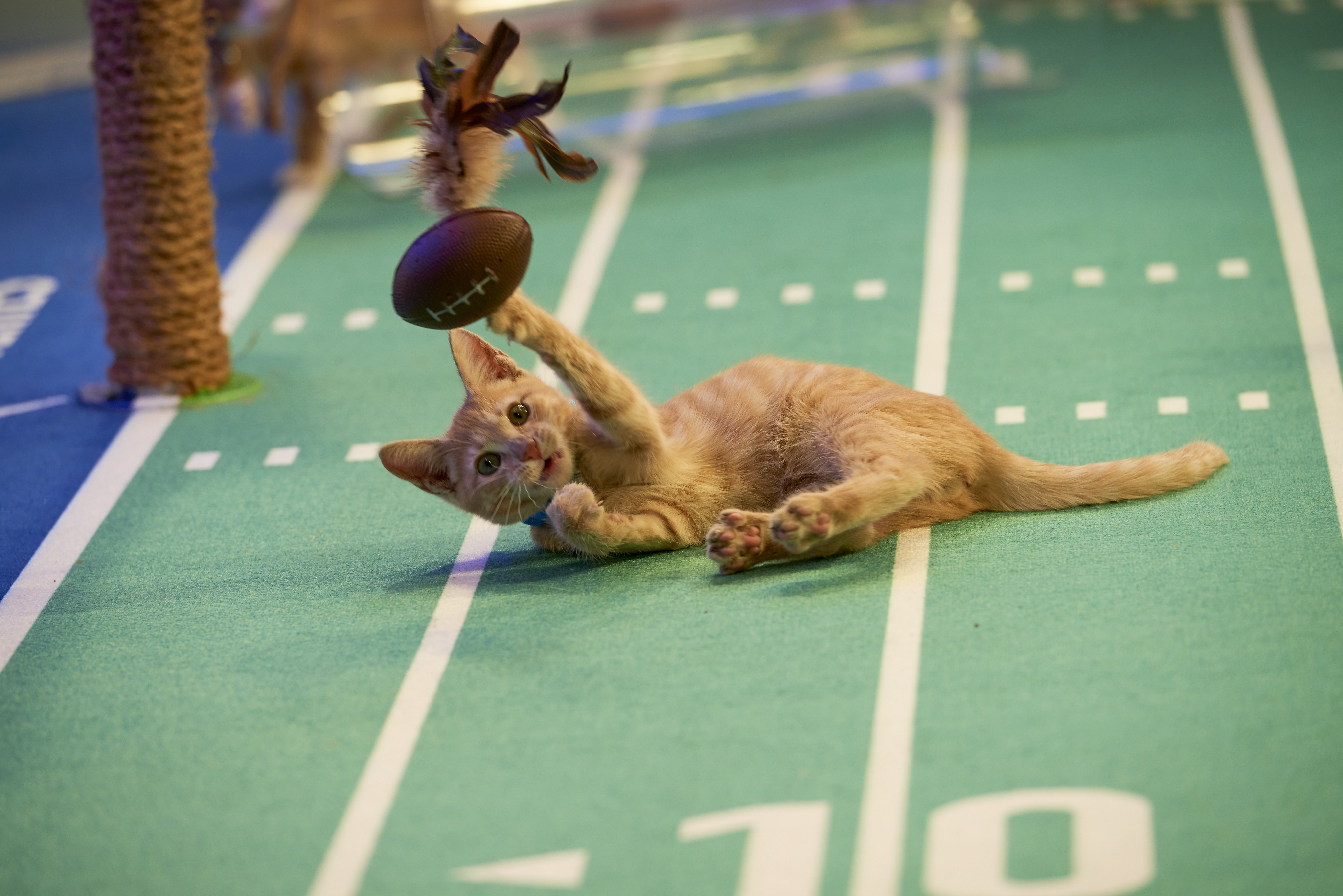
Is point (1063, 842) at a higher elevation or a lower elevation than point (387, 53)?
lower

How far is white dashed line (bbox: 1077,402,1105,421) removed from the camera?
3979 millimetres

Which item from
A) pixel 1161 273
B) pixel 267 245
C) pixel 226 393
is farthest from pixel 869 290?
pixel 267 245

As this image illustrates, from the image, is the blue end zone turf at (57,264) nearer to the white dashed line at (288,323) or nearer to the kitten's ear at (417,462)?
the white dashed line at (288,323)

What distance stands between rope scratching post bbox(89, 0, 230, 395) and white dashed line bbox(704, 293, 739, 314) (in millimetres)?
1820

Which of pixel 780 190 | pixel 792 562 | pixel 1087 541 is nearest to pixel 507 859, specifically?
pixel 792 562

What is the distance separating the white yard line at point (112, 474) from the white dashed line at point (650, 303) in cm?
156

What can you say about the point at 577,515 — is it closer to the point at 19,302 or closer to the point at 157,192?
the point at 157,192

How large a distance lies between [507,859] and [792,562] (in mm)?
1192

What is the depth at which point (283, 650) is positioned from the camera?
10.5ft

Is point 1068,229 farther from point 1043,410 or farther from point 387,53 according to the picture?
point 387,53

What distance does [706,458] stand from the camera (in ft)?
11.3

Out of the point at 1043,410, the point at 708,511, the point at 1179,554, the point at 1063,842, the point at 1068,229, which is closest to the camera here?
the point at 1063,842

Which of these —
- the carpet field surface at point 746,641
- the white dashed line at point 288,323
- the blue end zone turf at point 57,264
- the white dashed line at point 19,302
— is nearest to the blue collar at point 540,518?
the carpet field surface at point 746,641

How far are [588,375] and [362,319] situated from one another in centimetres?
254
